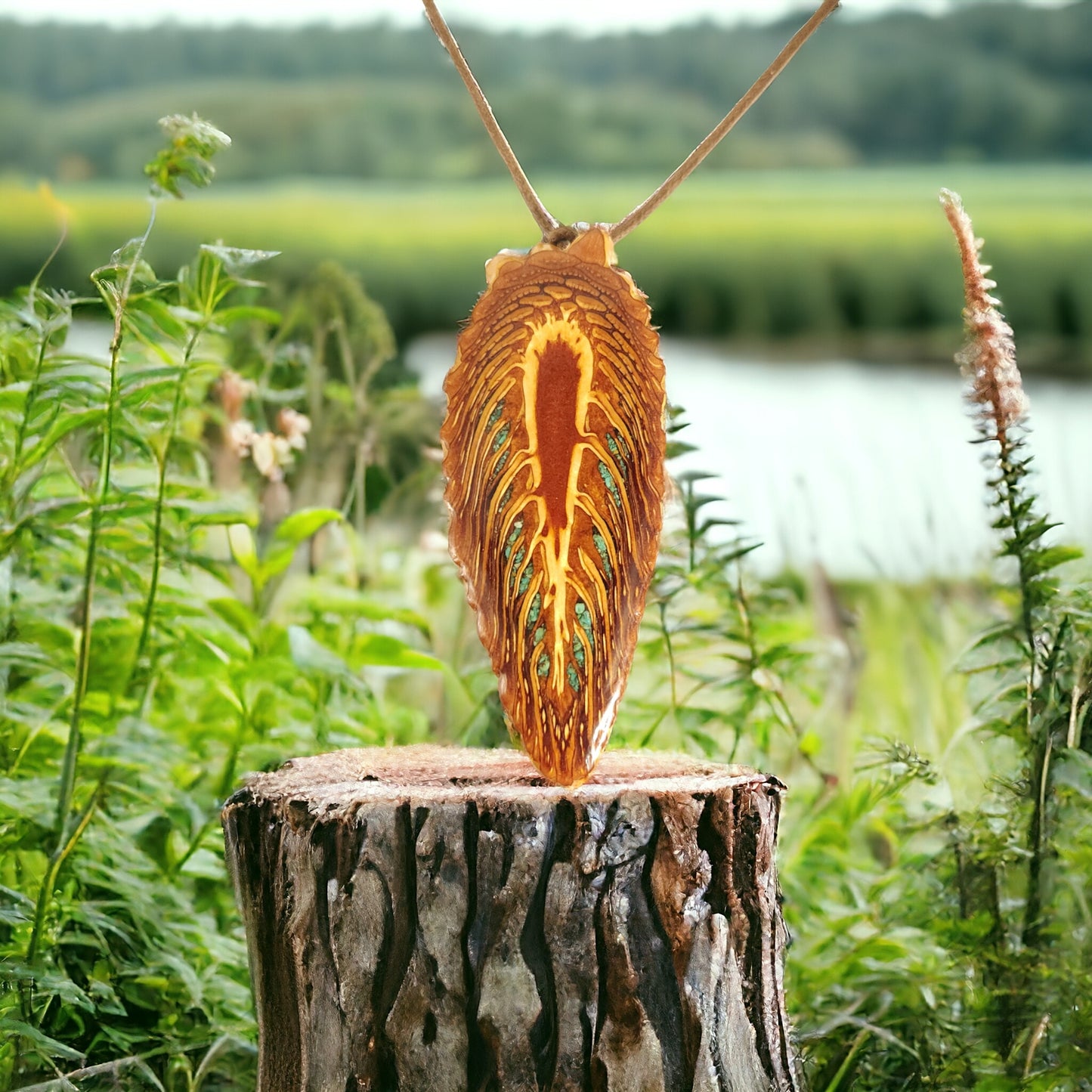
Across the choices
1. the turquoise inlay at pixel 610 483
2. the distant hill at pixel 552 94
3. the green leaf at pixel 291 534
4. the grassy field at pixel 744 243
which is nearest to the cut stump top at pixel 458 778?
the turquoise inlay at pixel 610 483

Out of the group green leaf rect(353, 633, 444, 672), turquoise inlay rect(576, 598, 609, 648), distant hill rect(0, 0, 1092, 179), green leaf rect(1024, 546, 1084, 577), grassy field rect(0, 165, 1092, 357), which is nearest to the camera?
turquoise inlay rect(576, 598, 609, 648)

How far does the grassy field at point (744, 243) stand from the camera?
119 inches

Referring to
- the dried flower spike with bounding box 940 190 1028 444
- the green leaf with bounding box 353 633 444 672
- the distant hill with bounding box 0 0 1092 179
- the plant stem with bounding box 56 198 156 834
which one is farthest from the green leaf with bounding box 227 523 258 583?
the distant hill with bounding box 0 0 1092 179

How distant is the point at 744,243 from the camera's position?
3182 millimetres

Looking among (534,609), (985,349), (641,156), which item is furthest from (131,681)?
(641,156)

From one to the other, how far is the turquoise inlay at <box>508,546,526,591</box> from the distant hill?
2.51 metres

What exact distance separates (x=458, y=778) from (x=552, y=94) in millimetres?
2915

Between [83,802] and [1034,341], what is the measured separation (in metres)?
2.64

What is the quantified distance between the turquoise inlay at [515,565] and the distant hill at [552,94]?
2.51 meters

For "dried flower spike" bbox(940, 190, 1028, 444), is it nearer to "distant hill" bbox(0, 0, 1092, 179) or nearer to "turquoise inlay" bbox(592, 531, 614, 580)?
"turquoise inlay" bbox(592, 531, 614, 580)

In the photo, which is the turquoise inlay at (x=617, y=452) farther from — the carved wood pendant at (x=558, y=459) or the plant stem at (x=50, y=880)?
the plant stem at (x=50, y=880)

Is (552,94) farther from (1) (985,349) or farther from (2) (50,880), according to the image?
(2) (50,880)

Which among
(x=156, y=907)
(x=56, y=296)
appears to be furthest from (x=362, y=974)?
(x=56, y=296)

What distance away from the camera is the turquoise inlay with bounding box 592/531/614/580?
0.93 metres
